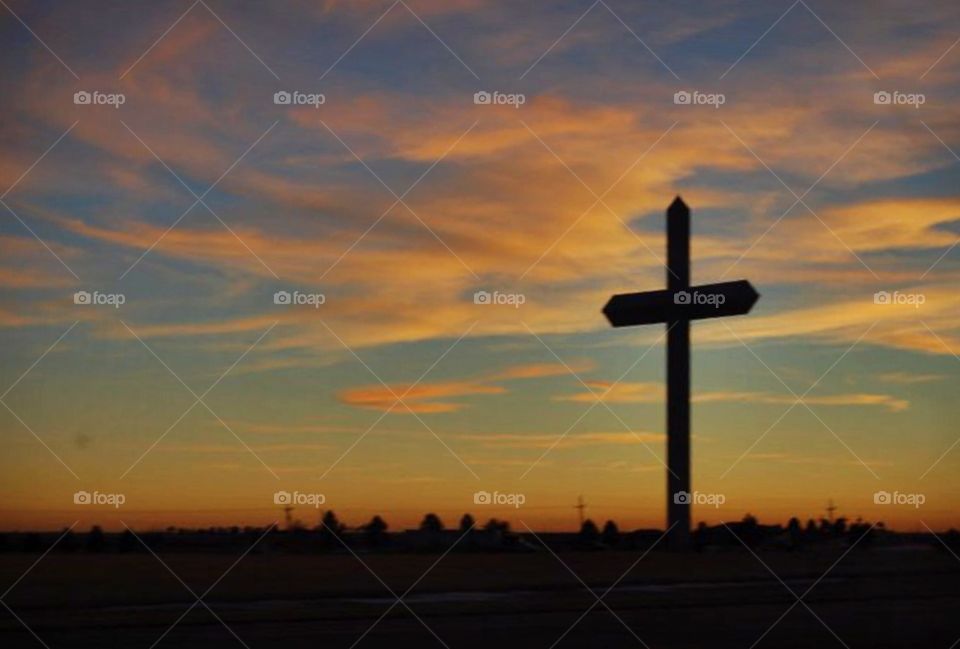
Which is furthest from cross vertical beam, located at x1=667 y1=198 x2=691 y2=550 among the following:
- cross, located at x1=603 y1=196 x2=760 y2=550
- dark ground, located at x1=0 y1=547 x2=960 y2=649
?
dark ground, located at x1=0 y1=547 x2=960 y2=649

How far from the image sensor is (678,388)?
22953 mm

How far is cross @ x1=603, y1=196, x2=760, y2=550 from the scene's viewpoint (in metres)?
22.0

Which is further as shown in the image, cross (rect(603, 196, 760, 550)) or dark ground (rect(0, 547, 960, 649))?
cross (rect(603, 196, 760, 550))

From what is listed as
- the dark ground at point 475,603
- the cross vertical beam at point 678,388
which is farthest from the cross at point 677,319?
the dark ground at point 475,603

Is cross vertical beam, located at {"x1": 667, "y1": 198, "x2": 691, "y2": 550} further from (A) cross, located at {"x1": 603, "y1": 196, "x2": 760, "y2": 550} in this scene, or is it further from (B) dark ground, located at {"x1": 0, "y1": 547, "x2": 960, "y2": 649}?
(B) dark ground, located at {"x1": 0, "y1": 547, "x2": 960, "y2": 649}

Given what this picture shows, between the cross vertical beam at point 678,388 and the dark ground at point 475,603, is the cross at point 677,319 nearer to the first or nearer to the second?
the cross vertical beam at point 678,388

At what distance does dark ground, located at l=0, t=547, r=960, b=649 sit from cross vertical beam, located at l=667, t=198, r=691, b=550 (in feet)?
3.19

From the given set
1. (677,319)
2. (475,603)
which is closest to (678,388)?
(677,319)

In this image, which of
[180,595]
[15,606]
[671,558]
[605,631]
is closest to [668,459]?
[671,558]

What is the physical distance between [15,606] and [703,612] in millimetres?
9006

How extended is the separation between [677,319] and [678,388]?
1.25m

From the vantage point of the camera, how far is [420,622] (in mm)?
16219

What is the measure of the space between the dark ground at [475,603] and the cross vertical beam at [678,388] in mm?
971

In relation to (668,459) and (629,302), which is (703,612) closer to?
(668,459)
